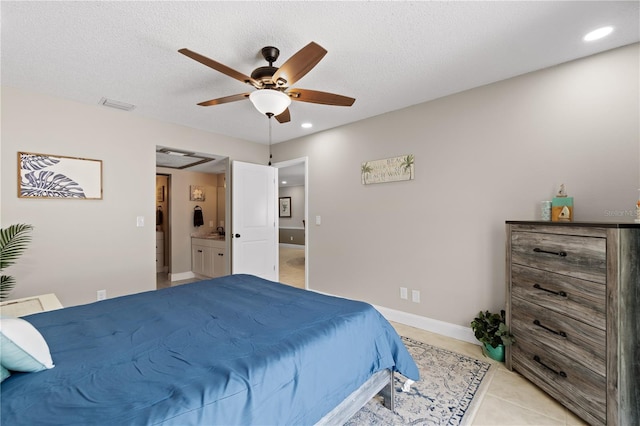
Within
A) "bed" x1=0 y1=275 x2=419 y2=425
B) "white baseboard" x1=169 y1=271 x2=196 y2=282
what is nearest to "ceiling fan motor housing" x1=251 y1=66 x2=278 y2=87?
"bed" x1=0 y1=275 x2=419 y2=425

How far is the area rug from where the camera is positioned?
1.68 metres

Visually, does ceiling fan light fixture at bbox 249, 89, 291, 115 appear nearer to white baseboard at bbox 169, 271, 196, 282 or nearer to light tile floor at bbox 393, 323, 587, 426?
light tile floor at bbox 393, 323, 587, 426

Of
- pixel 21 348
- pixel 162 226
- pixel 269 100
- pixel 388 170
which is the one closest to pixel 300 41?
pixel 269 100

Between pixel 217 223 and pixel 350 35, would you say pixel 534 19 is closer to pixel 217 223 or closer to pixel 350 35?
pixel 350 35

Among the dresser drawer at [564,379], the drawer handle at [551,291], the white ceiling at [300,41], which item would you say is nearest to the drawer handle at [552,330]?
the dresser drawer at [564,379]

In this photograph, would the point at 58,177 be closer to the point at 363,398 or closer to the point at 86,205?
the point at 86,205

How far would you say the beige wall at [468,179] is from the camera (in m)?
2.04

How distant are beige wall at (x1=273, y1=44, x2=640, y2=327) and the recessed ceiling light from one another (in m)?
0.28

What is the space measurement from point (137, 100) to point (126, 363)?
8.90 feet

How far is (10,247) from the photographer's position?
2.36 meters

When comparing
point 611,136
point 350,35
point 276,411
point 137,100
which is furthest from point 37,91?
point 611,136

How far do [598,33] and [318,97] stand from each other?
188 centimetres

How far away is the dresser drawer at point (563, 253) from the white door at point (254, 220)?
327 centimetres

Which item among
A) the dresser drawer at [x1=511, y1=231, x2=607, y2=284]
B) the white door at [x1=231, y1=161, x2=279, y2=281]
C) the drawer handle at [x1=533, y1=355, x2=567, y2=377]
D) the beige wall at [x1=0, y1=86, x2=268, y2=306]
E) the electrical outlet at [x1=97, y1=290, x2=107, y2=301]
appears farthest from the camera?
the white door at [x1=231, y1=161, x2=279, y2=281]
